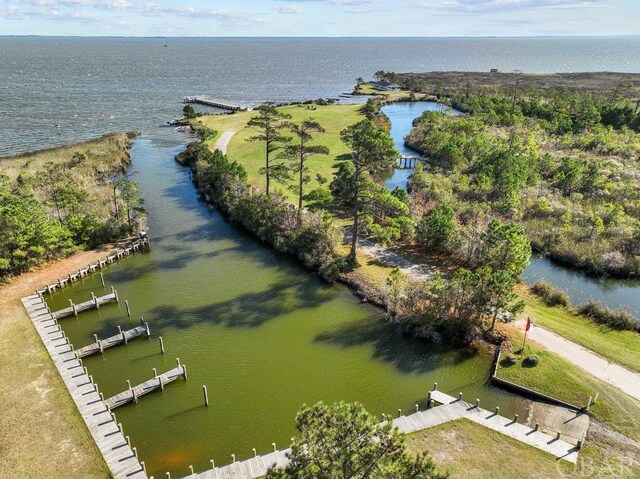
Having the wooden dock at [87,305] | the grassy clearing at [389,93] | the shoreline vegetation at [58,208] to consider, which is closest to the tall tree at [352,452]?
the wooden dock at [87,305]

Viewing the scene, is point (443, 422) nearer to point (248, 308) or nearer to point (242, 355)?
point (242, 355)

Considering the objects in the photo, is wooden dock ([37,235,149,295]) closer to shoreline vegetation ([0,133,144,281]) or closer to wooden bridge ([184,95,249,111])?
shoreline vegetation ([0,133,144,281])

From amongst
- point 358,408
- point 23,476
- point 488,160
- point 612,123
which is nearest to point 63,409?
point 23,476

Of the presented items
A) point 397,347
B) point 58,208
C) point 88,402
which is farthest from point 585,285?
point 58,208

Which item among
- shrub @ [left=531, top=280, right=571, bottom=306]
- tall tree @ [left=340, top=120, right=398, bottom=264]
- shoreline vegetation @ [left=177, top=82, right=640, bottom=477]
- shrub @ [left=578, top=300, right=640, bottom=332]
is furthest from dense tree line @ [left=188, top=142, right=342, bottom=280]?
shrub @ [left=578, top=300, right=640, bottom=332]

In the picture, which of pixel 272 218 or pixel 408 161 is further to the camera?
pixel 408 161

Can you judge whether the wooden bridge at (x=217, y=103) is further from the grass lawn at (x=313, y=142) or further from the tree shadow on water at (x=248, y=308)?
the tree shadow on water at (x=248, y=308)
